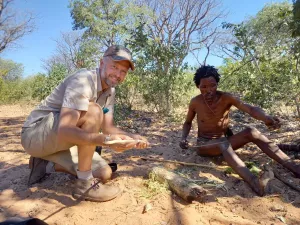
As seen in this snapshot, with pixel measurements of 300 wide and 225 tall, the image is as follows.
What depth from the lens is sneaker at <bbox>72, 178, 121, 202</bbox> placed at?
88.4 inches

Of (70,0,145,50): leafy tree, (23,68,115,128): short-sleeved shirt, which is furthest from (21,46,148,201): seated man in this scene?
(70,0,145,50): leafy tree

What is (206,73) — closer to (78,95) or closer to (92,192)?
(78,95)

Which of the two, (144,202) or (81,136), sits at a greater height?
(81,136)

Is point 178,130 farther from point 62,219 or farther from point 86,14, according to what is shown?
point 86,14

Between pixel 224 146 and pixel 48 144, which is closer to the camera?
pixel 48 144

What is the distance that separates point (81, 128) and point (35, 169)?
2.61ft

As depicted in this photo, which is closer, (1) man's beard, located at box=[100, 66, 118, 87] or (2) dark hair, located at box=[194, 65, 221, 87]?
(1) man's beard, located at box=[100, 66, 118, 87]

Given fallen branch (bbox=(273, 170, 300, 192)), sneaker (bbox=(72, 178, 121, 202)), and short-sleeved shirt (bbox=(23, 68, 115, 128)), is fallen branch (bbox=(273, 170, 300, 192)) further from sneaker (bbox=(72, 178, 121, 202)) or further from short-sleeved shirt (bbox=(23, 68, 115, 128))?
short-sleeved shirt (bbox=(23, 68, 115, 128))

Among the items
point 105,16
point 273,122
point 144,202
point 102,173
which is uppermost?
point 105,16

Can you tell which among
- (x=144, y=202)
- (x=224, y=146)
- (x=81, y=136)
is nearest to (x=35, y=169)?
(x=81, y=136)

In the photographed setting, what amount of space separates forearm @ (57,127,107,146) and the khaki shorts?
1.01 ft

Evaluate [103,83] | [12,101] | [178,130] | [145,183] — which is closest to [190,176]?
[145,183]

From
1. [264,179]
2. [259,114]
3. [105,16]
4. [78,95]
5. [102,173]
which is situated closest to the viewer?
[78,95]

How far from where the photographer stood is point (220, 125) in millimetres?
3184
